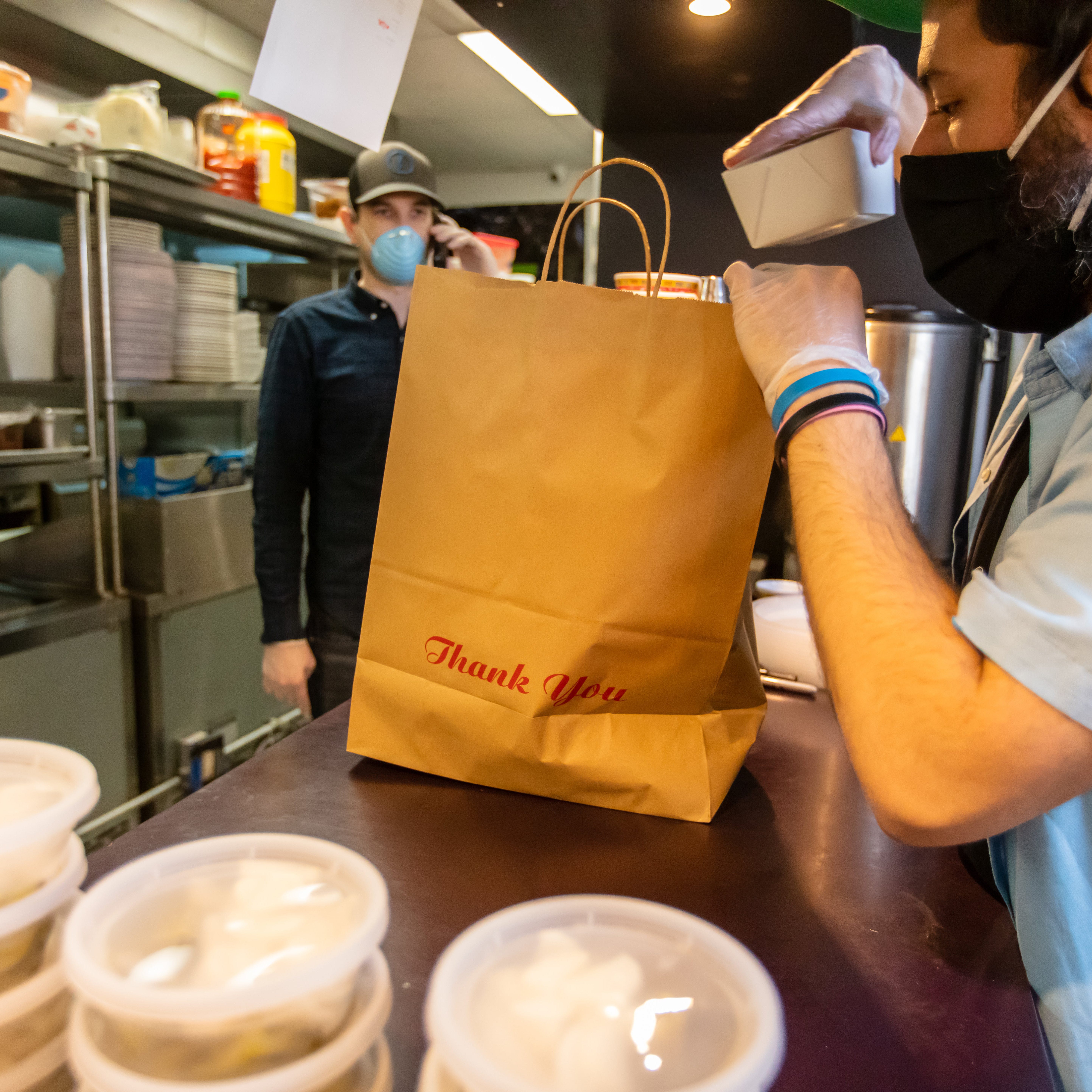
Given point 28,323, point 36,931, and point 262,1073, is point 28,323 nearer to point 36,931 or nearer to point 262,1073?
point 36,931

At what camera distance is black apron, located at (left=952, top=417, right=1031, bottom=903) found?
2.41 feet

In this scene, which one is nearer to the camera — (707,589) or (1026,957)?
(1026,957)

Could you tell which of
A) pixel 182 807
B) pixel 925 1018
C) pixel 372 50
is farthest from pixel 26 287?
pixel 925 1018

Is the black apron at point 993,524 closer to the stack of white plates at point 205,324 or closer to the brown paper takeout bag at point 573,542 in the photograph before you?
the brown paper takeout bag at point 573,542

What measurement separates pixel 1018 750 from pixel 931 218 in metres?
0.54

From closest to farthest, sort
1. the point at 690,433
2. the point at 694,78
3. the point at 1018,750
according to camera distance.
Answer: the point at 1018,750 < the point at 690,433 < the point at 694,78

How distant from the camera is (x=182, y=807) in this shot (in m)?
0.75

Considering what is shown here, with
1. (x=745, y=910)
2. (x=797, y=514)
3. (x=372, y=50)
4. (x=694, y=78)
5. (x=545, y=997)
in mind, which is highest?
(x=694, y=78)

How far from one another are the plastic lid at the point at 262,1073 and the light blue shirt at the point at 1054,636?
16.3 inches

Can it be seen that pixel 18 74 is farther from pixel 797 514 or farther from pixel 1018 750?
pixel 1018 750

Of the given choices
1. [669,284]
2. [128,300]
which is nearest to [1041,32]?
[669,284]

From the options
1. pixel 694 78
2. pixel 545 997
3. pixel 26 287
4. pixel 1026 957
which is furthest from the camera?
pixel 26 287

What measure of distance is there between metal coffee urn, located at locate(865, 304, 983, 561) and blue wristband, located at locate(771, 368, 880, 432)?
1282 millimetres

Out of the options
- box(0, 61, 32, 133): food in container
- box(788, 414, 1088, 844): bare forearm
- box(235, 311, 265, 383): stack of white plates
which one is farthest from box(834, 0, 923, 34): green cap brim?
box(235, 311, 265, 383): stack of white plates
